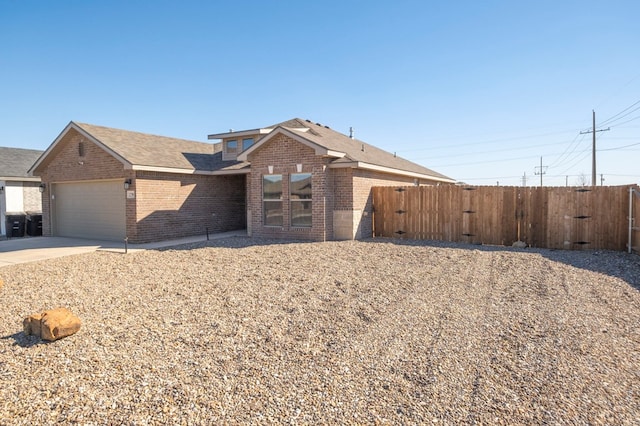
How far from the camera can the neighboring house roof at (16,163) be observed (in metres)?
19.8

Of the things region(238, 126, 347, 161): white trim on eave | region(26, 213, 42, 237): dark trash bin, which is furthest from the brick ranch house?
region(26, 213, 42, 237): dark trash bin

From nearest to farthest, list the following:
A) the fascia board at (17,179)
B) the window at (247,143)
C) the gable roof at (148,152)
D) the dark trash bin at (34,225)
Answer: the gable roof at (148,152) < the window at (247,143) < the dark trash bin at (34,225) < the fascia board at (17,179)

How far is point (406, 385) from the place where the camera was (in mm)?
3465

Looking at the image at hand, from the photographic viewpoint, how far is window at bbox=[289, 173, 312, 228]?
1311cm

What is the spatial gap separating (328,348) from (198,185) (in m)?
12.8

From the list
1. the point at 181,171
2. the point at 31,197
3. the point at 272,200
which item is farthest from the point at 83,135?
the point at 31,197

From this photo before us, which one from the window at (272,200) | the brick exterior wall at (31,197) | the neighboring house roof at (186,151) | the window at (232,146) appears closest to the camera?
the neighboring house roof at (186,151)

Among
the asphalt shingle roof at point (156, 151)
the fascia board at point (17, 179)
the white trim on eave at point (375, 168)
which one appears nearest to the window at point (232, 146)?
the asphalt shingle roof at point (156, 151)

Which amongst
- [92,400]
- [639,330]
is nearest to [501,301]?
[639,330]

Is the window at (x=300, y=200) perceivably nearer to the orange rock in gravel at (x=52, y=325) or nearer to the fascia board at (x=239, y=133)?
the fascia board at (x=239, y=133)

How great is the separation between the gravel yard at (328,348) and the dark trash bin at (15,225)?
39.0 feet

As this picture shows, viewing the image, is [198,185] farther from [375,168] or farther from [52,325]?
[52,325]

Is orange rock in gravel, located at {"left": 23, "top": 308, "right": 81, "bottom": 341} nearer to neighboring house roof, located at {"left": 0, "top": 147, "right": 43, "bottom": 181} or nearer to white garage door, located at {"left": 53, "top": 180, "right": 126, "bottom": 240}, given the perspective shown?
white garage door, located at {"left": 53, "top": 180, "right": 126, "bottom": 240}

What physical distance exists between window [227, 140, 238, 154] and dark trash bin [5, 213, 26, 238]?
1032cm
